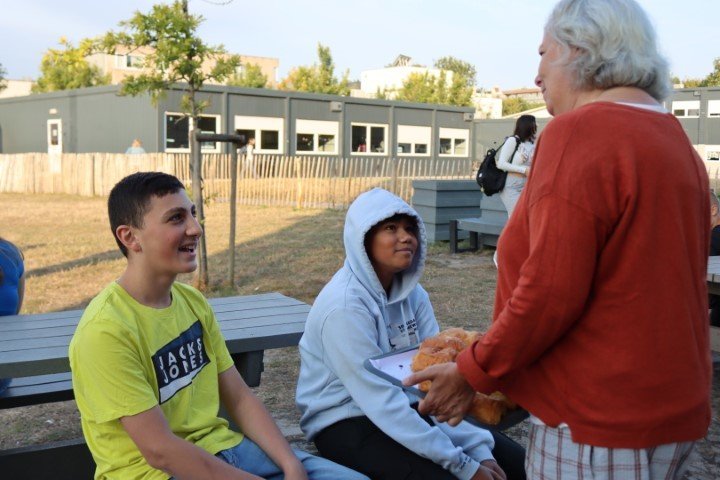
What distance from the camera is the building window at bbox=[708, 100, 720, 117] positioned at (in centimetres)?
4056

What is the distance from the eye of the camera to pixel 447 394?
1.89 m

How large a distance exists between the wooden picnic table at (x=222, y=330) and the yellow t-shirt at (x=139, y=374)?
0.64 meters

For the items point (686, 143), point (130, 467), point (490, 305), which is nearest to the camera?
point (686, 143)

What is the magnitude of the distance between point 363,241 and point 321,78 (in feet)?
155

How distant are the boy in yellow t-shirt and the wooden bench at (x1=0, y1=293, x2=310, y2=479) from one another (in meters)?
0.66

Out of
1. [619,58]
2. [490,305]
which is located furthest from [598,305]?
[490,305]

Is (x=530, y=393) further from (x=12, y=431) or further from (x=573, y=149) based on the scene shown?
(x=12, y=431)

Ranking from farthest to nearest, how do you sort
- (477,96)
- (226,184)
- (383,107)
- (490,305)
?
(477,96)
(383,107)
(226,184)
(490,305)

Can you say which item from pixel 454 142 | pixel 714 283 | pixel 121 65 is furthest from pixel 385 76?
pixel 714 283

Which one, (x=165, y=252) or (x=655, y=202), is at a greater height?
(x=655, y=202)

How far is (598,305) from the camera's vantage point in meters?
1.66

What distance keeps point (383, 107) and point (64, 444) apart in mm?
33730

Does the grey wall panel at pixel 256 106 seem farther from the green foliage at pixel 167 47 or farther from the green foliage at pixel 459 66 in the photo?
the green foliage at pixel 459 66

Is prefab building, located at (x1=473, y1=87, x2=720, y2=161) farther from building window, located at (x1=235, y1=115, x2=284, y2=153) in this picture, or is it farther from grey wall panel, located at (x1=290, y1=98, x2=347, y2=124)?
building window, located at (x1=235, y1=115, x2=284, y2=153)
